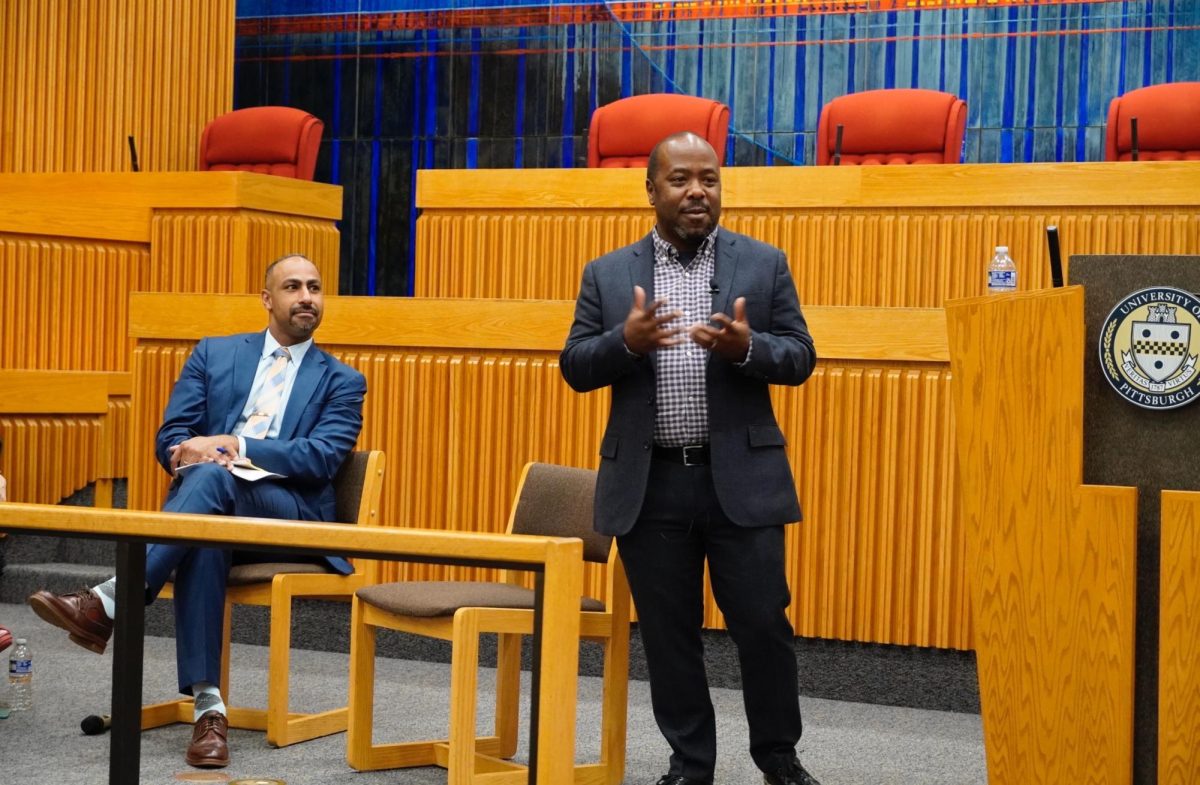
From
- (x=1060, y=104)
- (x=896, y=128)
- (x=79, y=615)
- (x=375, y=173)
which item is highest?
(x=1060, y=104)

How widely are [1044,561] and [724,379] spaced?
61 centimetres

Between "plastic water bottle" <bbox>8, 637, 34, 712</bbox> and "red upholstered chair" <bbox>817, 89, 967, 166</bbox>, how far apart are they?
291 centimetres

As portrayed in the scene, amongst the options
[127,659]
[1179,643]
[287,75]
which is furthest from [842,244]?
[287,75]

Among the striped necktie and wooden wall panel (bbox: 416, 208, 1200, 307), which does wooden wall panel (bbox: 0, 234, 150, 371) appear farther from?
the striped necktie

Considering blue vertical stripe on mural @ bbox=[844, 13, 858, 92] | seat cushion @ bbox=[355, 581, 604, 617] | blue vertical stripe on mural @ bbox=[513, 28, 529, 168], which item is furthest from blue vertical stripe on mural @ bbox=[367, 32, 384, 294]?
seat cushion @ bbox=[355, 581, 604, 617]

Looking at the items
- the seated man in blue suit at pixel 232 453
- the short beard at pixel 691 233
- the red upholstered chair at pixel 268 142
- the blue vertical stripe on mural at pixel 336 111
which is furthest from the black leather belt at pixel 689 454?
the blue vertical stripe on mural at pixel 336 111

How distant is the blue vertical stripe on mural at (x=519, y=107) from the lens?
7137mm

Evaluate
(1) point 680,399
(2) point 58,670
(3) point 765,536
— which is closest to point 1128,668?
(3) point 765,536

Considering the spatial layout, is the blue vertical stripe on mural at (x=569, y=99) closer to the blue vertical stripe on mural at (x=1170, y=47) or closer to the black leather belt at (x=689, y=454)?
the blue vertical stripe on mural at (x=1170, y=47)

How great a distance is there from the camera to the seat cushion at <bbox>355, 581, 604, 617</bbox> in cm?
283

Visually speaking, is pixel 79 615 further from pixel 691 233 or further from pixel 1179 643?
pixel 1179 643

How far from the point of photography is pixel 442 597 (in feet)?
9.48

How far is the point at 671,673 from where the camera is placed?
265 cm

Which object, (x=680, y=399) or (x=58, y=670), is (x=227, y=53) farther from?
(x=680, y=399)
